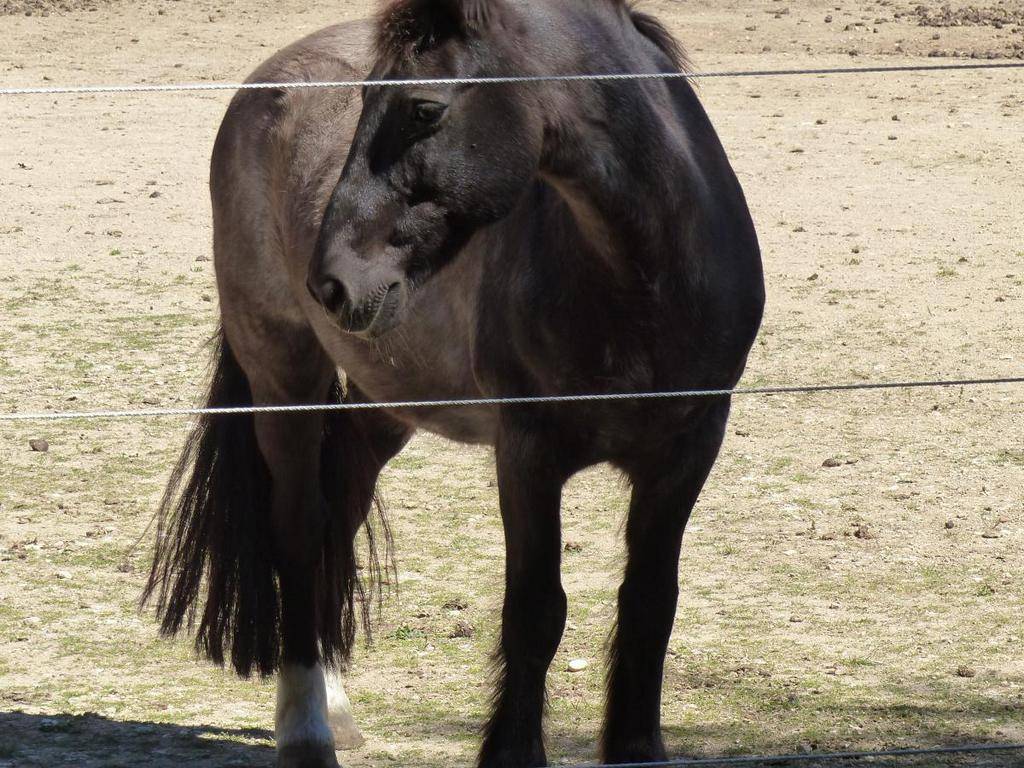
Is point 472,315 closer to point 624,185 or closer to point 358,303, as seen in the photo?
point 624,185

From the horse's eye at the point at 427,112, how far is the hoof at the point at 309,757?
6.05 feet

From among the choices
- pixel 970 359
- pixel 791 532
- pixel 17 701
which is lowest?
pixel 17 701

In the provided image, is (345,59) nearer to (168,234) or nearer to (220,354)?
(220,354)

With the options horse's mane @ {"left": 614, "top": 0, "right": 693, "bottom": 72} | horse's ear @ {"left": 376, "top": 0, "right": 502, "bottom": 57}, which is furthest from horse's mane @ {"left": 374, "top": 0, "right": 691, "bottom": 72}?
horse's mane @ {"left": 614, "top": 0, "right": 693, "bottom": 72}

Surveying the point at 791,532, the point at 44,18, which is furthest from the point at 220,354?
the point at 44,18

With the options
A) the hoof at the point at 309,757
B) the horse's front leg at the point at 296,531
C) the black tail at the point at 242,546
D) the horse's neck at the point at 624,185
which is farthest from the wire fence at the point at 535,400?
the hoof at the point at 309,757

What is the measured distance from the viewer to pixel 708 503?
558 cm

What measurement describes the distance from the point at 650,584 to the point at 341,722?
1070mm

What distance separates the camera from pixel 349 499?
447 centimetres

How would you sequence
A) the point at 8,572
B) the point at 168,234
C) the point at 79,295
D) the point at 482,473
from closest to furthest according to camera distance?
the point at 8,572 < the point at 482,473 < the point at 79,295 < the point at 168,234

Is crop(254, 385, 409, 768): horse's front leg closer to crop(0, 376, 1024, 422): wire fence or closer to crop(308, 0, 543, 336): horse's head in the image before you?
crop(0, 376, 1024, 422): wire fence

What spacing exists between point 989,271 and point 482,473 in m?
3.76

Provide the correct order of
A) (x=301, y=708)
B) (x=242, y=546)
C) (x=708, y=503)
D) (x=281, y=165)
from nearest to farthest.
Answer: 1. (x=301, y=708)
2. (x=281, y=165)
3. (x=242, y=546)
4. (x=708, y=503)

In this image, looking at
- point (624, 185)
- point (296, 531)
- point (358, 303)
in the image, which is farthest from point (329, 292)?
point (296, 531)
